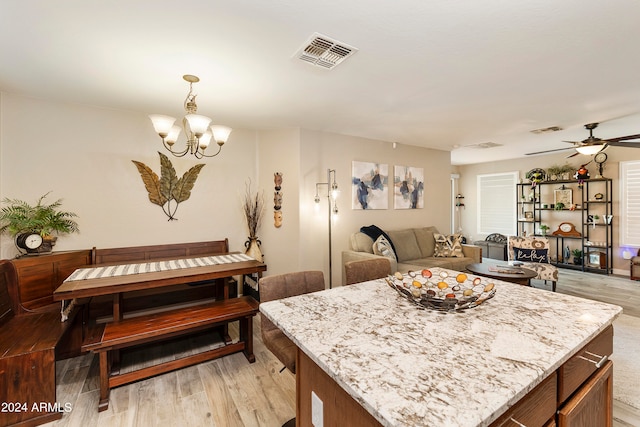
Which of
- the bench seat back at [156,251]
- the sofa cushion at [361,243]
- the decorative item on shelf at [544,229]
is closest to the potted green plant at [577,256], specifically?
the decorative item on shelf at [544,229]

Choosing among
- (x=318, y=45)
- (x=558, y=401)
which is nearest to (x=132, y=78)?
(x=318, y=45)

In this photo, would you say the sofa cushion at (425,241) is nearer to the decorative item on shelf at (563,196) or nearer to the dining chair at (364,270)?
the dining chair at (364,270)

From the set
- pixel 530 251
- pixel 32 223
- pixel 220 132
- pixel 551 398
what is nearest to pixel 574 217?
pixel 530 251

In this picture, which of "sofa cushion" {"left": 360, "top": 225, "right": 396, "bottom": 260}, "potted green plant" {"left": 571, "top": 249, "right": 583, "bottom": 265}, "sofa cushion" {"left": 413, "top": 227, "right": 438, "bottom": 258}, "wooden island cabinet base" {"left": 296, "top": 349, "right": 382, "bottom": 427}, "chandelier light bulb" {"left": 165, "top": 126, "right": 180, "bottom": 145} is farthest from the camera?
"potted green plant" {"left": 571, "top": 249, "right": 583, "bottom": 265}

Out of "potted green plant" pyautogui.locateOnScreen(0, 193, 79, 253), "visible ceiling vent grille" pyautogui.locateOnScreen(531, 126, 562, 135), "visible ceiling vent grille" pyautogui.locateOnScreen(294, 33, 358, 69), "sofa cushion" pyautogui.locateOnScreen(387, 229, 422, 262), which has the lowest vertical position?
"sofa cushion" pyautogui.locateOnScreen(387, 229, 422, 262)

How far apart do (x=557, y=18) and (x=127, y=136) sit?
4142 mm

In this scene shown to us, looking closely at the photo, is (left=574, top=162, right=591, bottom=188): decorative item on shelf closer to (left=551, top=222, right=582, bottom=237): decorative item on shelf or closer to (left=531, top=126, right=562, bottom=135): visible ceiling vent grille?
(left=551, top=222, right=582, bottom=237): decorative item on shelf

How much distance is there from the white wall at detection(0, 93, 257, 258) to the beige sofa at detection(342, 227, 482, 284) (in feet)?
6.82

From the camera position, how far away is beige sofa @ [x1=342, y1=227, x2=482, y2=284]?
4.25 meters

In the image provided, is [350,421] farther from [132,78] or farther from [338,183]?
[338,183]

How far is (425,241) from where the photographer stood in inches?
201

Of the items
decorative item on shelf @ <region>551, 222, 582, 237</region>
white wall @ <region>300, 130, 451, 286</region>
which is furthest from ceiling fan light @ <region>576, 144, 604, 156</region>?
decorative item on shelf @ <region>551, 222, 582, 237</region>

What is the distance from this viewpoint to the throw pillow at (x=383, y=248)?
4.10 meters

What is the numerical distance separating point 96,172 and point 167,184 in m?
0.73
